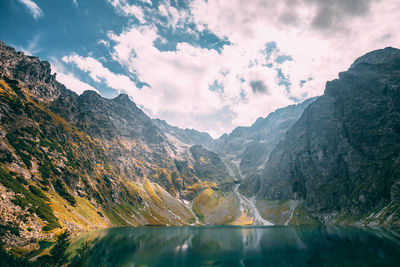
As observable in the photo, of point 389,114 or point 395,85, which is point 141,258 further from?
point 395,85

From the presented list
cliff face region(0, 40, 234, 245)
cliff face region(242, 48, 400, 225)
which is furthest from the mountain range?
cliff face region(242, 48, 400, 225)

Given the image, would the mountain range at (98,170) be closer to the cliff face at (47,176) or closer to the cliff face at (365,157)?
the cliff face at (47,176)

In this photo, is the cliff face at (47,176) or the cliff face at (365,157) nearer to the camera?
the cliff face at (47,176)

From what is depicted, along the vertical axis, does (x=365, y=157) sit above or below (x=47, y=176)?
above

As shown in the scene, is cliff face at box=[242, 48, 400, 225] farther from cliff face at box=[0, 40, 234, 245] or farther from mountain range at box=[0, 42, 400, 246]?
cliff face at box=[0, 40, 234, 245]

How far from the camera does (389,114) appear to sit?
158750mm

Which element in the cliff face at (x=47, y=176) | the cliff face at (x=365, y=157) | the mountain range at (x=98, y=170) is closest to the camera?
the cliff face at (x=47, y=176)

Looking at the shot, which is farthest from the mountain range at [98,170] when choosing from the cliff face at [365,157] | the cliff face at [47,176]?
the cliff face at [365,157]

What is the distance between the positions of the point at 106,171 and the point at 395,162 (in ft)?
737

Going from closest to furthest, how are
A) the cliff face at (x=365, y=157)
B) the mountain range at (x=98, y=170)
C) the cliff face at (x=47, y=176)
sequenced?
1. the cliff face at (x=47, y=176)
2. the mountain range at (x=98, y=170)
3. the cliff face at (x=365, y=157)

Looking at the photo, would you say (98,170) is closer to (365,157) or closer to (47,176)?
(47,176)

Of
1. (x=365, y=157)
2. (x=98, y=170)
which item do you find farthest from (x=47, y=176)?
(x=365, y=157)

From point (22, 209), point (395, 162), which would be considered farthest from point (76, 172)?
point (395, 162)

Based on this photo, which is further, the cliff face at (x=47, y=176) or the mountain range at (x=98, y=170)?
the mountain range at (x=98, y=170)
